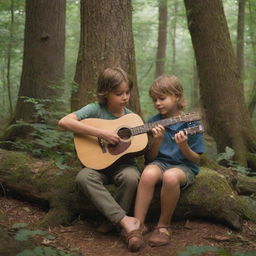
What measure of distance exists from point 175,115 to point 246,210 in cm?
125

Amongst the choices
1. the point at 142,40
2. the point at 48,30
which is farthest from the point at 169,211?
the point at 142,40

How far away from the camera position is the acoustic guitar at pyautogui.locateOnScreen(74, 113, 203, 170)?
348 centimetres

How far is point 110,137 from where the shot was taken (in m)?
3.48

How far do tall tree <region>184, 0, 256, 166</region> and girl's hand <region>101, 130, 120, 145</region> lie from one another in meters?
3.25

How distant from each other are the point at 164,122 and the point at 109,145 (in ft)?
1.90

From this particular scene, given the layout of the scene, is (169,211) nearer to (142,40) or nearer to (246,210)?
(246,210)

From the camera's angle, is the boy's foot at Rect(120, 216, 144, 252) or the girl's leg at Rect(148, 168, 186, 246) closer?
the boy's foot at Rect(120, 216, 144, 252)

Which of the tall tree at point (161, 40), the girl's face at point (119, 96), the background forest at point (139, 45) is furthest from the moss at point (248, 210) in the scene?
the tall tree at point (161, 40)

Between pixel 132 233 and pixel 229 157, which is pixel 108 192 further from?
pixel 229 157

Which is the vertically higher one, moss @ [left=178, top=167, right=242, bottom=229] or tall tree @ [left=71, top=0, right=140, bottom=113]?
tall tree @ [left=71, top=0, right=140, bottom=113]

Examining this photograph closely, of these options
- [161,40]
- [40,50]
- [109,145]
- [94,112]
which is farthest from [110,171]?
[161,40]

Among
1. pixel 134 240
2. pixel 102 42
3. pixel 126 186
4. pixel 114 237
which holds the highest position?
pixel 102 42

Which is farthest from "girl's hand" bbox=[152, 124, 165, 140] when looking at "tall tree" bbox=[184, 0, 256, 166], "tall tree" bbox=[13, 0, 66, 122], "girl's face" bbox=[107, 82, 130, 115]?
"tall tree" bbox=[13, 0, 66, 122]

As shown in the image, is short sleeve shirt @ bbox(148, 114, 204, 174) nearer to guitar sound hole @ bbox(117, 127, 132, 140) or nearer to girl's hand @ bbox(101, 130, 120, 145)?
guitar sound hole @ bbox(117, 127, 132, 140)
